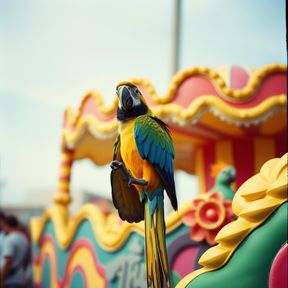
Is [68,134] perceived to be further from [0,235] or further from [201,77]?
[201,77]

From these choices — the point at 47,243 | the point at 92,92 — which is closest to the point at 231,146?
the point at 92,92

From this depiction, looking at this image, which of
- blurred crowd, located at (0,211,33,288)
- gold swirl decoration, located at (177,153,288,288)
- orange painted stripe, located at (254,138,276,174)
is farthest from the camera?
orange painted stripe, located at (254,138,276,174)

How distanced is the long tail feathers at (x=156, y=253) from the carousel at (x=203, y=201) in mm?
121

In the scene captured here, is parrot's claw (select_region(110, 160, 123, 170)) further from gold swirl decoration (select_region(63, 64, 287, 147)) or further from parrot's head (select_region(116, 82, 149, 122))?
gold swirl decoration (select_region(63, 64, 287, 147))

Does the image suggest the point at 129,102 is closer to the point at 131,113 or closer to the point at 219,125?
the point at 131,113

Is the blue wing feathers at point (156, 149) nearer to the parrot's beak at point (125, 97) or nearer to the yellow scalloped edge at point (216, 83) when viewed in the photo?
the parrot's beak at point (125, 97)

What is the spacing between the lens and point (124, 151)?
7.66ft

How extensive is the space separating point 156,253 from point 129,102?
0.82 m

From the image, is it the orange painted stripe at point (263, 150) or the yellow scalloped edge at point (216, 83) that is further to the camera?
the orange painted stripe at point (263, 150)

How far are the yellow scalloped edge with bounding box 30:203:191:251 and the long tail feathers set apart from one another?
121 centimetres

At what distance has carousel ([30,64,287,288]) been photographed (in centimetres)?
197

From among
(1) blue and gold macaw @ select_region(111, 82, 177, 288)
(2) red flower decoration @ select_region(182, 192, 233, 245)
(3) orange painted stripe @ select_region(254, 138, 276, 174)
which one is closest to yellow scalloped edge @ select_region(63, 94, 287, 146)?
(3) orange painted stripe @ select_region(254, 138, 276, 174)

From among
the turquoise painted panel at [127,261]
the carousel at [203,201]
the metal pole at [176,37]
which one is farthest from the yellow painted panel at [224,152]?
the turquoise painted panel at [127,261]

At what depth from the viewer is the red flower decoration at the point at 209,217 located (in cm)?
340
